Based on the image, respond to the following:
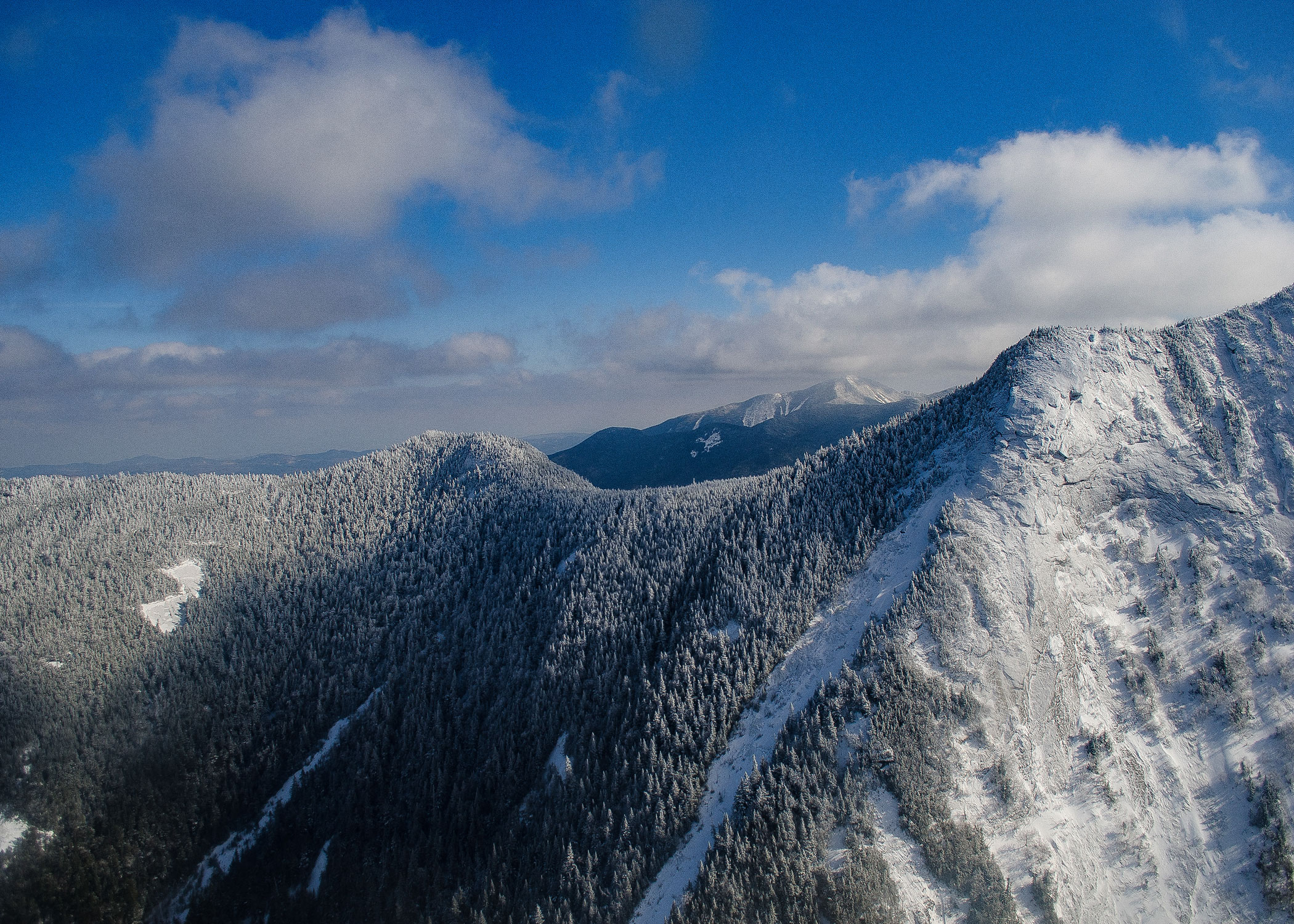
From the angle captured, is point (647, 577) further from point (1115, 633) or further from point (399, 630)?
point (1115, 633)

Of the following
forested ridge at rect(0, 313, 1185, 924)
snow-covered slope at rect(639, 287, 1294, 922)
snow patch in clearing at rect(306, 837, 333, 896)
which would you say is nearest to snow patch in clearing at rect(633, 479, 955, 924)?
snow-covered slope at rect(639, 287, 1294, 922)

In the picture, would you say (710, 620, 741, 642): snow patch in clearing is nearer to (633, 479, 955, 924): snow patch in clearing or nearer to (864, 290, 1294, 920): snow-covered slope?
(633, 479, 955, 924): snow patch in clearing

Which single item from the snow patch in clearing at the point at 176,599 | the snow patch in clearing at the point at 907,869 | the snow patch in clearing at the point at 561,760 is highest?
the snow patch in clearing at the point at 176,599

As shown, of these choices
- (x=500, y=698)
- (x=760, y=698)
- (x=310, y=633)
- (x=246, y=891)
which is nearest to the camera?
(x=760, y=698)

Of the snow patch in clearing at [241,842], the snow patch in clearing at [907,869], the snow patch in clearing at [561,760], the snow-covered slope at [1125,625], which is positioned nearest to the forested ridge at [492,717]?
the snow patch in clearing at [561,760]

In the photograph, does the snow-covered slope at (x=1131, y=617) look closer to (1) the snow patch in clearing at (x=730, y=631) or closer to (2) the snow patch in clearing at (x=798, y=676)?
(2) the snow patch in clearing at (x=798, y=676)

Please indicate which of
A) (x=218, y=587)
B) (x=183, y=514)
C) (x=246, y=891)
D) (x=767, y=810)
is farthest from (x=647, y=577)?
(x=183, y=514)
